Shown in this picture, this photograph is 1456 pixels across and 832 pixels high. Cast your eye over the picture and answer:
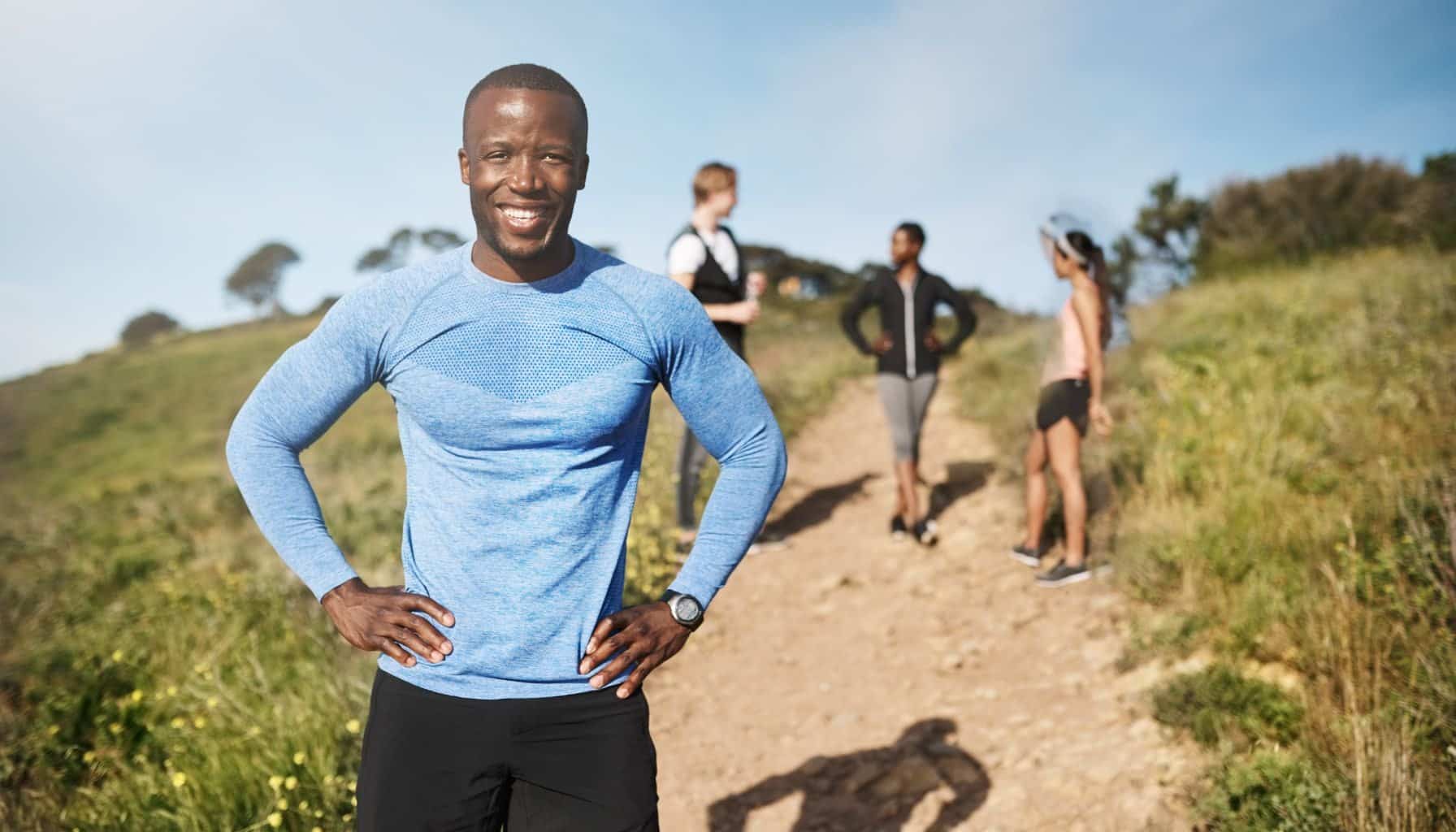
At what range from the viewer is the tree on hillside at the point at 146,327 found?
47.9 metres

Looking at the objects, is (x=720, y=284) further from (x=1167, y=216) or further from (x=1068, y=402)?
(x=1167, y=216)

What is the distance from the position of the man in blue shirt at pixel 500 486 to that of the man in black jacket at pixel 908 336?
14.5ft

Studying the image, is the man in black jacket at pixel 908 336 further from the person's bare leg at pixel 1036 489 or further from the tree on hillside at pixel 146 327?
the tree on hillside at pixel 146 327

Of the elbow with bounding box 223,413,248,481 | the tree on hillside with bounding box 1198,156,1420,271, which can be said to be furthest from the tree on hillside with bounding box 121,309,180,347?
the elbow with bounding box 223,413,248,481

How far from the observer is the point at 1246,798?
9.63 ft

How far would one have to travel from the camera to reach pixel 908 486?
6227 millimetres

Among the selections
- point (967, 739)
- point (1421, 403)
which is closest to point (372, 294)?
point (967, 739)

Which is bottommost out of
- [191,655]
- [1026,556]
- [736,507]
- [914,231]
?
[191,655]

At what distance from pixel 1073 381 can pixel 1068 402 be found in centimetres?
12

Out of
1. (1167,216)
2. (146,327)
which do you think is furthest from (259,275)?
(1167,216)

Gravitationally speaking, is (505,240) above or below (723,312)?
below

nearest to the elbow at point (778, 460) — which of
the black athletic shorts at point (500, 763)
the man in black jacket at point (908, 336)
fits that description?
the black athletic shorts at point (500, 763)

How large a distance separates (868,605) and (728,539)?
3.93 meters

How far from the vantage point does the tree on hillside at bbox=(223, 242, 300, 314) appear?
65.9 meters
